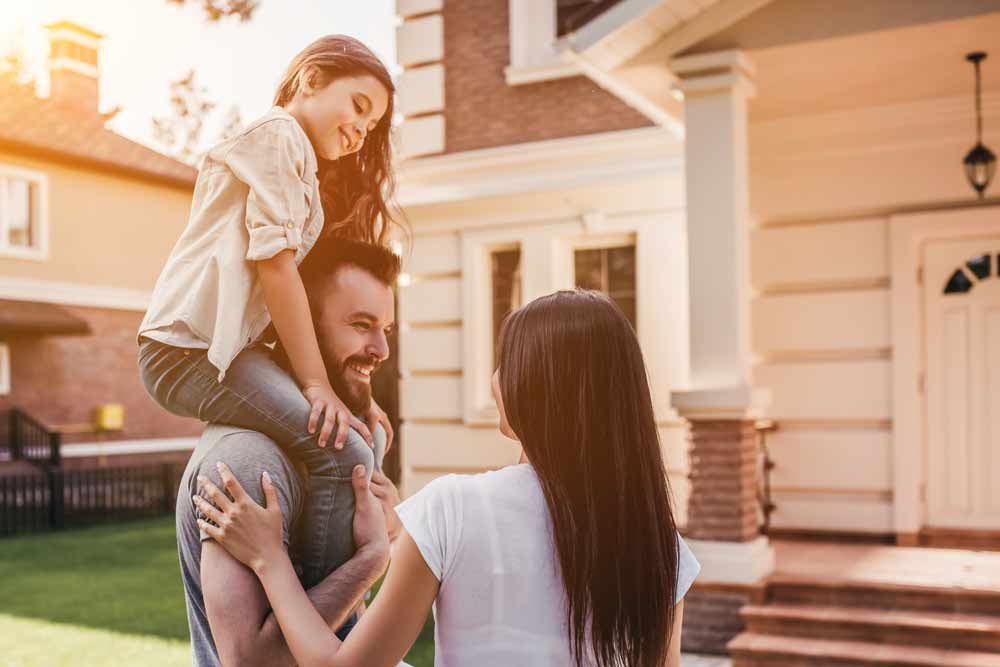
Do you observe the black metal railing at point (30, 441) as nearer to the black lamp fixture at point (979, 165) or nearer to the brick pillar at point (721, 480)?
the brick pillar at point (721, 480)

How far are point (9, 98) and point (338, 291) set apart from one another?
82.2ft

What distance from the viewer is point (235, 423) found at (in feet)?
7.23

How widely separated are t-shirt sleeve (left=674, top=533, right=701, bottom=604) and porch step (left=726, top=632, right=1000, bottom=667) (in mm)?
5533

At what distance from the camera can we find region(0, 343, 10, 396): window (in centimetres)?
2331

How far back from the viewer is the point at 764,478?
10.1m

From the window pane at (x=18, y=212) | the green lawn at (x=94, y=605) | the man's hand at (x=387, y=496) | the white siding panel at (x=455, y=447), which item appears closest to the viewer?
the man's hand at (x=387, y=496)

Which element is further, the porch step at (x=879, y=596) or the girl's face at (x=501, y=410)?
the porch step at (x=879, y=596)

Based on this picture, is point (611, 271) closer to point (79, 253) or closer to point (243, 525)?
point (243, 525)

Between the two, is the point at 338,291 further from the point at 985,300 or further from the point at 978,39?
the point at 985,300

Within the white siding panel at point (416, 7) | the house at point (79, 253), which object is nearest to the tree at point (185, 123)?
the house at point (79, 253)

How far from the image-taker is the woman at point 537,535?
2.04 m

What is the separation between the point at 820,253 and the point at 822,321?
61 centimetres

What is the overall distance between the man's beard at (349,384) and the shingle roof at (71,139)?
22.8 meters

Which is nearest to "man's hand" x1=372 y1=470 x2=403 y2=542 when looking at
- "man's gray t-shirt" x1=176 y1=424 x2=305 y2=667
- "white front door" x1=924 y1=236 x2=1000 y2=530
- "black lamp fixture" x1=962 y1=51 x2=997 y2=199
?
"man's gray t-shirt" x1=176 y1=424 x2=305 y2=667
